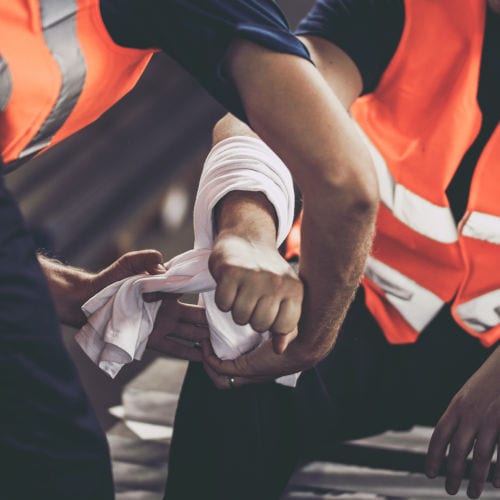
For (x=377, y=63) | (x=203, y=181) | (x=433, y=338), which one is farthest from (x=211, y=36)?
(x=433, y=338)

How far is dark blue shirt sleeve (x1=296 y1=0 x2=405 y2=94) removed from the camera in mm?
1316

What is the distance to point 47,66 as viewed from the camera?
A: 843 millimetres

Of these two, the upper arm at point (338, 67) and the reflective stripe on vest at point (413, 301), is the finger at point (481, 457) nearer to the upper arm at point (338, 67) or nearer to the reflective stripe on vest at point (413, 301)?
the reflective stripe on vest at point (413, 301)

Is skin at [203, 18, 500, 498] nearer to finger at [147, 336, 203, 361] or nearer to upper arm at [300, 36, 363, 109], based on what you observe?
finger at [147, 336, 203, 361]

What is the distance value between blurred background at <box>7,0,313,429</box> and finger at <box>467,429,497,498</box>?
902 millimetres

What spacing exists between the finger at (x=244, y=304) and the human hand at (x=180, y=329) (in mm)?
309

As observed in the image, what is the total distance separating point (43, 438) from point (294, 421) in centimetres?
54

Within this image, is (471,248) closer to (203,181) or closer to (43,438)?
(203,181)

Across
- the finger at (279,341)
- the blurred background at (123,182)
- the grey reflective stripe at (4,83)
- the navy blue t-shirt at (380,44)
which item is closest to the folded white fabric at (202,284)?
the finger at (279,341)

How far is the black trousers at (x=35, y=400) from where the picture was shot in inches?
30.9

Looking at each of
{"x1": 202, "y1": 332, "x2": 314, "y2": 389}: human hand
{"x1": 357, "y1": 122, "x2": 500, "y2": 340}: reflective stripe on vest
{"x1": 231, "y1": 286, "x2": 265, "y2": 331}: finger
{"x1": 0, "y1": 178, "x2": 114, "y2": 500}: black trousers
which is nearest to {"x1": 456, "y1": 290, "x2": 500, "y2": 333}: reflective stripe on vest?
{"x1": 357, "y1": 122, "x2": 500, "y2": 340}: reflective stripe on vest

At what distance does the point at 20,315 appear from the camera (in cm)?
79

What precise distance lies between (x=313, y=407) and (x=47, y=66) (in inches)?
A: 25.9

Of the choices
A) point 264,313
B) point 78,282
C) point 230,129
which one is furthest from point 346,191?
point 78,282
